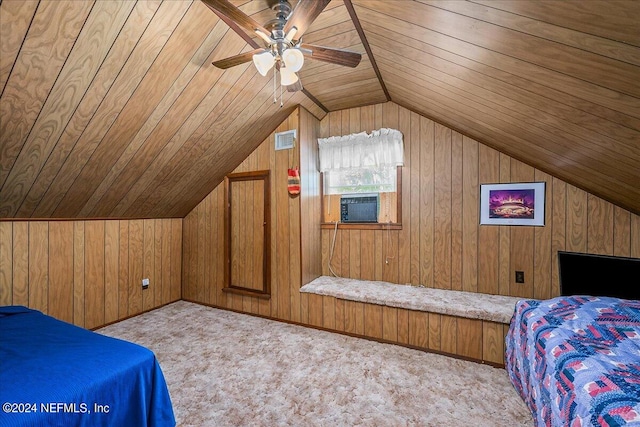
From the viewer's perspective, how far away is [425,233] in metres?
3.12

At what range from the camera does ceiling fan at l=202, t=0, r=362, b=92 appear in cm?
135

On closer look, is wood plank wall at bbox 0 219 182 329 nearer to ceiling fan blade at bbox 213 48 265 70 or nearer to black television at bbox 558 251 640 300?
ceiling fan blade at bbox 213 48 265 70

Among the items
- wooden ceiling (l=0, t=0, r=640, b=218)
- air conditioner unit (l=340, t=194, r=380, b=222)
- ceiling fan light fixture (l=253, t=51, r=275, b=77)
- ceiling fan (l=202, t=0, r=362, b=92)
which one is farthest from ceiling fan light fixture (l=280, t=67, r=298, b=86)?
air conditioner unit (l=340, t=194, r=380, b=222)

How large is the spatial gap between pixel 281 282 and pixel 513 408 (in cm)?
235

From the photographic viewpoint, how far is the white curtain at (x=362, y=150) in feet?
10.4

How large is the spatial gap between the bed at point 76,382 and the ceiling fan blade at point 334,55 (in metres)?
2.03

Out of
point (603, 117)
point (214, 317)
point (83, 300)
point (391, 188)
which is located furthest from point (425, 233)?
point (83, 300)

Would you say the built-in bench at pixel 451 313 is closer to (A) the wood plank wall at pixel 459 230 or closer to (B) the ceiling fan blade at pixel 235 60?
(A) the wood plank wall at pixel 459 230

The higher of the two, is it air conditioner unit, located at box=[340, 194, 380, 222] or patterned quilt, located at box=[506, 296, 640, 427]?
air conditioner unit, located at box=[340, 194, 380, 222]

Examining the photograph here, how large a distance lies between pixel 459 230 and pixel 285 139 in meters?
2.25

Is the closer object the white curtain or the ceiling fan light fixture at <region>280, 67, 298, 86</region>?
the ceiling fan light fixture at <region>280, 67, 298, 86</region>

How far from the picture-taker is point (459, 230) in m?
2.96

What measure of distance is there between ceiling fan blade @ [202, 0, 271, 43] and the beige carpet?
2.38m

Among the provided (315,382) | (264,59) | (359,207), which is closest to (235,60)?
(264,59)
